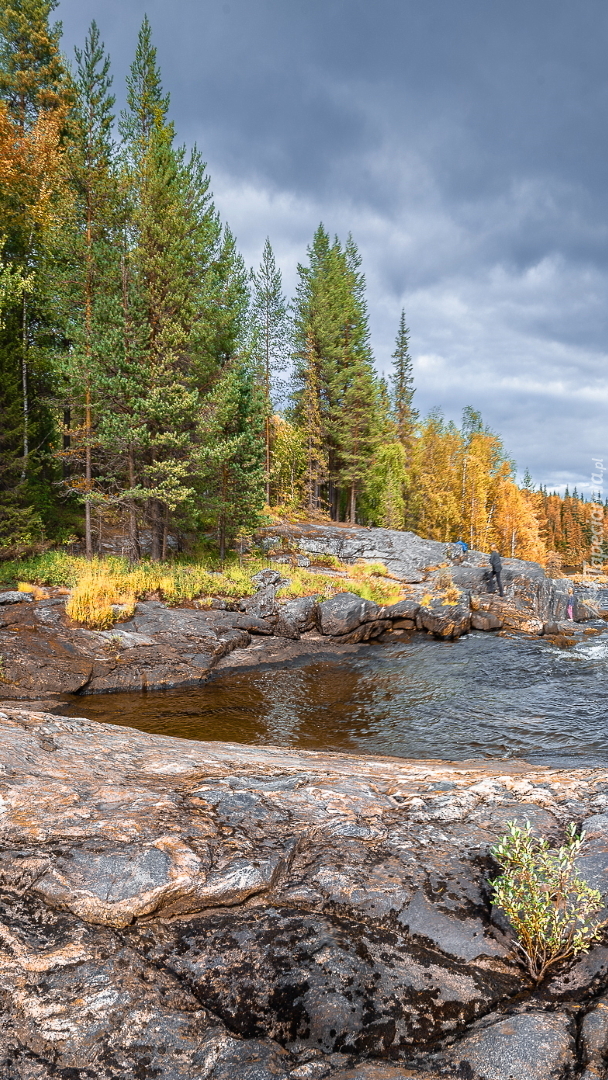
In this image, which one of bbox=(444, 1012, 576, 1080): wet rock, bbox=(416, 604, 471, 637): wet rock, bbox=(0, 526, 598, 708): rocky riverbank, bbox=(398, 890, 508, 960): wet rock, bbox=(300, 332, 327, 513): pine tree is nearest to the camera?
bbox=(444, 1012, 576, 1080): wet rock

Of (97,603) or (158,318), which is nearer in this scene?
(97,603)

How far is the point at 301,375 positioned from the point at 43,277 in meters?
20.0

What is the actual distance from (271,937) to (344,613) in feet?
50.1

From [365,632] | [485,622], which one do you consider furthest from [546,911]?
[485,622]

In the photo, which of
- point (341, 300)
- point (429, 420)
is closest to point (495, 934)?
point (341, 300)

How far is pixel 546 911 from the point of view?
2904mm

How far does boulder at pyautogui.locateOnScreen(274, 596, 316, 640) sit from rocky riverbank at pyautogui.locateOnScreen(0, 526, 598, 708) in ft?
0.13

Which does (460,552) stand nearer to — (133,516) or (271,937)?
(133,516)

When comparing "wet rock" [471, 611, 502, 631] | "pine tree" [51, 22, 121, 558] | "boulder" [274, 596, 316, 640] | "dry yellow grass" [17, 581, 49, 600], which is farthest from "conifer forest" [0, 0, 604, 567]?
"wet rock" [471, 611, 502, 631]

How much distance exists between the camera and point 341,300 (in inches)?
1394

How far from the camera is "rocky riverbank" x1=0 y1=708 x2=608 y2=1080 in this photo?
7.17ft

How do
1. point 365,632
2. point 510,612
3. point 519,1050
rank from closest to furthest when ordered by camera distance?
point 519,1050, point 365,632, point 510,612

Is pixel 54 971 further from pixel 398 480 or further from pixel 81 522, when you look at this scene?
pixel 398 480

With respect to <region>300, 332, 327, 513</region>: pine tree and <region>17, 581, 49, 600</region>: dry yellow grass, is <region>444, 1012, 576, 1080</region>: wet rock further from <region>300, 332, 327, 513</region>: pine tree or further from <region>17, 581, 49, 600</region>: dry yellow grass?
<region>300, 332, 327, 513</region>: pine tree
